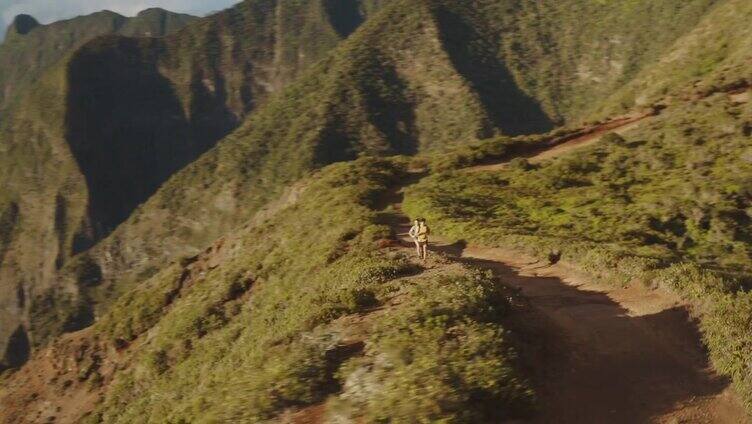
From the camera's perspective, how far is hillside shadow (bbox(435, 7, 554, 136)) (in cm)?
12150

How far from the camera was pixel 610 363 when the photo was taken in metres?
11.2

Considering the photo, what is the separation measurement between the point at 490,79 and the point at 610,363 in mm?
125782

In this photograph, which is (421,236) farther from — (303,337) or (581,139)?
(581,139)

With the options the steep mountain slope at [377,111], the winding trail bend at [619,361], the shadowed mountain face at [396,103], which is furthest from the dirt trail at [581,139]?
the steep mountain slope at [377,111]

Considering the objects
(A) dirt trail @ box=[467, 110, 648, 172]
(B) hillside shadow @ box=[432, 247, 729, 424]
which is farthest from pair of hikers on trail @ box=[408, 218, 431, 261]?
(A) dirt trail @ box=[467, 110, 648, 172]

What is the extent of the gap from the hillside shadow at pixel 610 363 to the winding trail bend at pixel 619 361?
0.02 m

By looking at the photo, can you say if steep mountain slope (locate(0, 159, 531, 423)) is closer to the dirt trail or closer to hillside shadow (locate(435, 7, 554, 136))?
the dirt trail

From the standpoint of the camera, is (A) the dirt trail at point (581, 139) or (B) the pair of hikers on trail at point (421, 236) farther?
(A) the dirt trail at point (581, 139)

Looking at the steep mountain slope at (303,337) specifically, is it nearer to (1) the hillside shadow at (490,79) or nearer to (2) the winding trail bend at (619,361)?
(2) the winding trail bend at (619,361)

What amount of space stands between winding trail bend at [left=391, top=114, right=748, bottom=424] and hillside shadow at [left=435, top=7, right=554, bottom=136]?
106m

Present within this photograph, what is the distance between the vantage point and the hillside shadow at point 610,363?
9781 millimetres

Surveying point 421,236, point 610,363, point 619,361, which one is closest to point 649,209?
point 421,236

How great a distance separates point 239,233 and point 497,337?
3234cm

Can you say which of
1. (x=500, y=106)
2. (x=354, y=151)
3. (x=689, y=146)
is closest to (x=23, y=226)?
(x=354, y=151)
